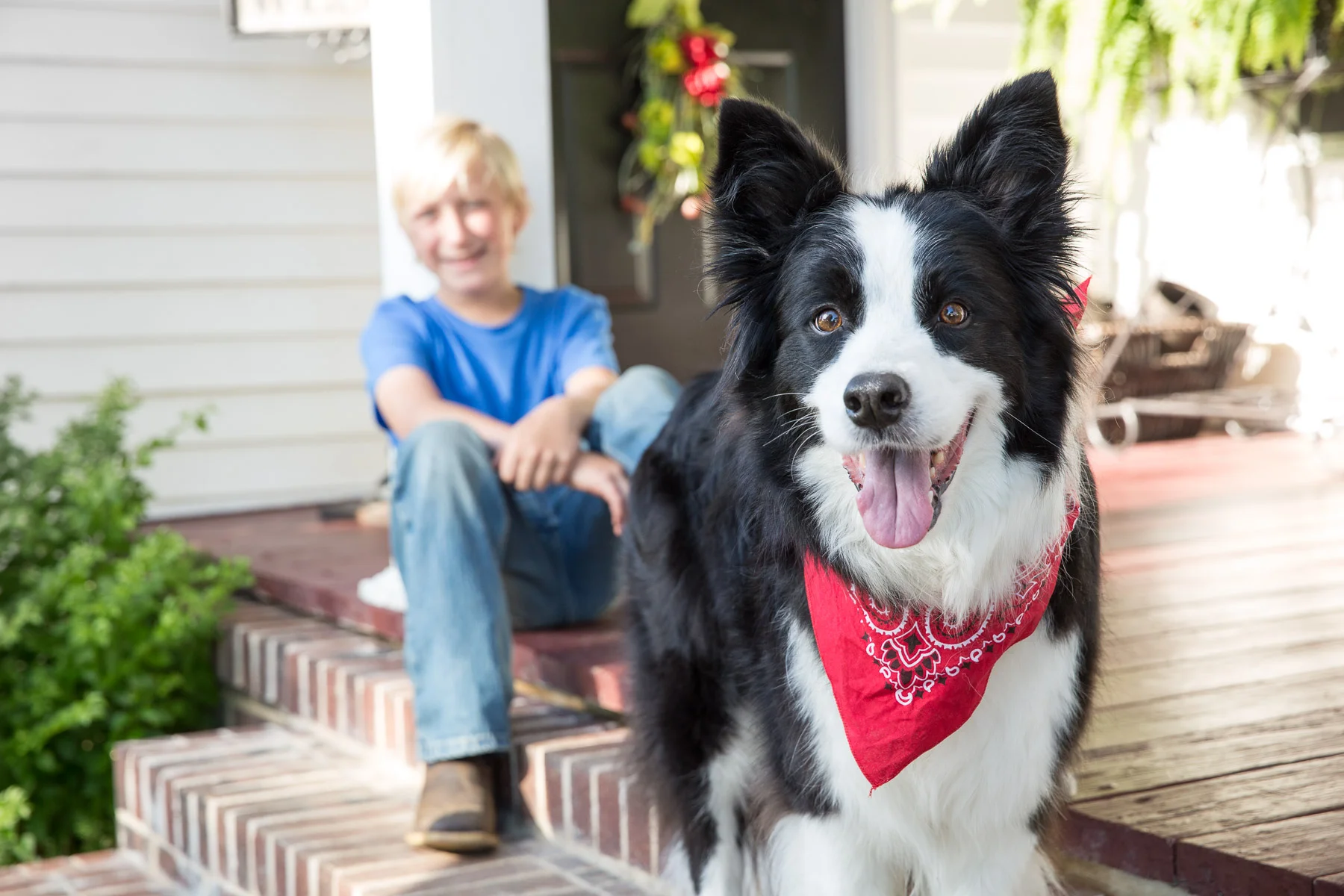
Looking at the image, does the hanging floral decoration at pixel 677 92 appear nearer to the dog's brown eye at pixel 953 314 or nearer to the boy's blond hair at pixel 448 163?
the boy's blond hair at pixel 448 163

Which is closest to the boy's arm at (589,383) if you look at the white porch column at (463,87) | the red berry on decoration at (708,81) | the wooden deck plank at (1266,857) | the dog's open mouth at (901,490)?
the white porch column at (463,87)

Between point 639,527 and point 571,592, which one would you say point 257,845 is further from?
point 639,527

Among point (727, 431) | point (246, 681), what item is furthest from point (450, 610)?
point (246, 681)

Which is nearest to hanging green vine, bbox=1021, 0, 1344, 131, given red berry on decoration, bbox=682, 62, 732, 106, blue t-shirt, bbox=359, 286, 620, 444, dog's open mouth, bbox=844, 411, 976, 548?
red berry on decoration, bbox=682, 62, 732, 106

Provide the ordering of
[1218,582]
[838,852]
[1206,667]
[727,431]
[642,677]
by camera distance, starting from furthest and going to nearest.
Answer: [1218,582] < [1206,667] < [642,677] < [727,431] < [838,852]

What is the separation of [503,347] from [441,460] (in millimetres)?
489

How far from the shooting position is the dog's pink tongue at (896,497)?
1.63 metres

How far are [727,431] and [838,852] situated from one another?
0.58 meters

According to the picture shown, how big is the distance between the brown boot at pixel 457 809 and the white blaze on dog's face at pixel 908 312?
1.04m

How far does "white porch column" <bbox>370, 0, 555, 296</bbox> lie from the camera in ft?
10.4

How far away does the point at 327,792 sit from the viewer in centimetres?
288

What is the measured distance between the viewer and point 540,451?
2633mm

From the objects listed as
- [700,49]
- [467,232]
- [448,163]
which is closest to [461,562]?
[467,232]

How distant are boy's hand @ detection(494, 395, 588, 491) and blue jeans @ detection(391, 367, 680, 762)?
0.04 metres
